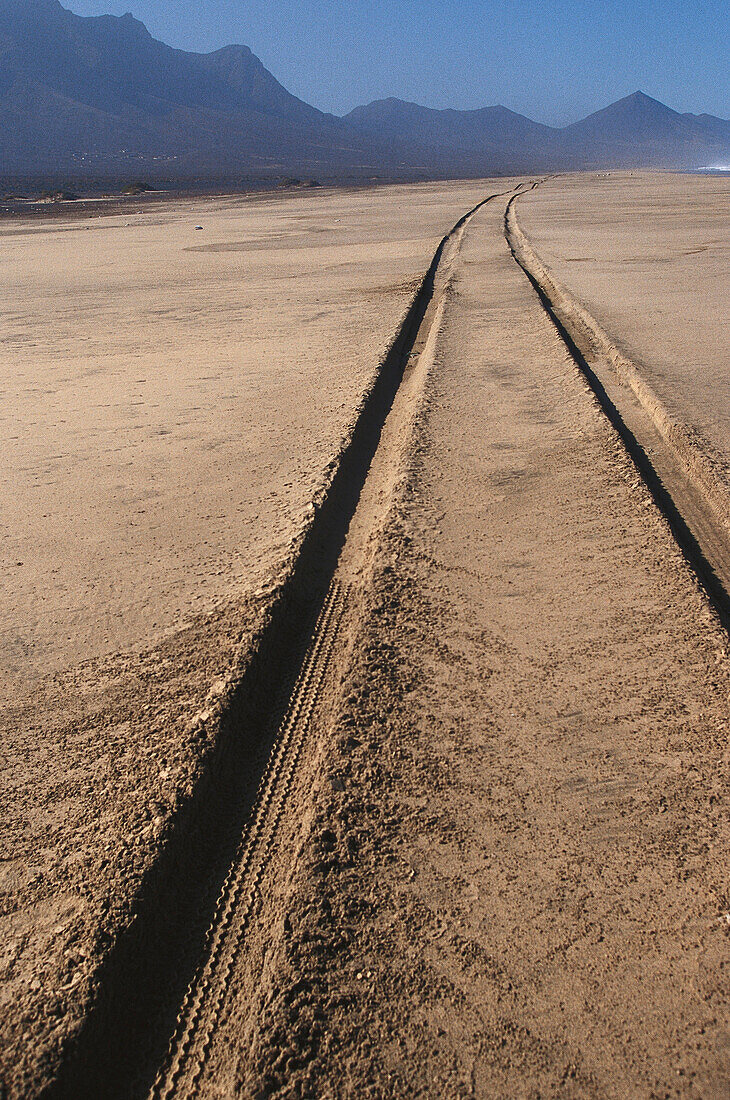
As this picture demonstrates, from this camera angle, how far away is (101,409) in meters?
5.34

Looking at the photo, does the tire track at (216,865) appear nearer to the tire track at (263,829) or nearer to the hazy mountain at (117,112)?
the tire track at (263,829)

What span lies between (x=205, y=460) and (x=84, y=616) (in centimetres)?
164

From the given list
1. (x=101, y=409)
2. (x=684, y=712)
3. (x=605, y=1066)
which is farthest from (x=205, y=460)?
(x=605, y=1066)

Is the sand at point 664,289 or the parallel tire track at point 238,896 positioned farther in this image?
the sand at point 664,289

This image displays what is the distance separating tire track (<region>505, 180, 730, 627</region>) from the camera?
3.27 metres

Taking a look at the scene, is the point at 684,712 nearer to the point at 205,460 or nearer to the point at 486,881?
the point at 486,881

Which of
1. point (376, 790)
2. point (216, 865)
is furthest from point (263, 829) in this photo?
point (376, 790)

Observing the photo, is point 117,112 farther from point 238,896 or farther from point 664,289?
point 238,896

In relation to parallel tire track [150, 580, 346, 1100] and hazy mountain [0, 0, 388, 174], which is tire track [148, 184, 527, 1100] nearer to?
parallel tire track [150, 580, 346, 1100]

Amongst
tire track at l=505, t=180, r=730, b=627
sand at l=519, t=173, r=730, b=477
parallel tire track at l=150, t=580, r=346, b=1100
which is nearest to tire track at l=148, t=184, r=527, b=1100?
parallel tire track at l=150, t=580, r=346, b=1100

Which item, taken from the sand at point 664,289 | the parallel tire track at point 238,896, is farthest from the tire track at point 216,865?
the sand at point 664,289

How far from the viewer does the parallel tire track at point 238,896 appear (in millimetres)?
1564

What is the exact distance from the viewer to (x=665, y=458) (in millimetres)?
4270

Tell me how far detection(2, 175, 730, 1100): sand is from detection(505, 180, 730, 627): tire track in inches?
6.5
